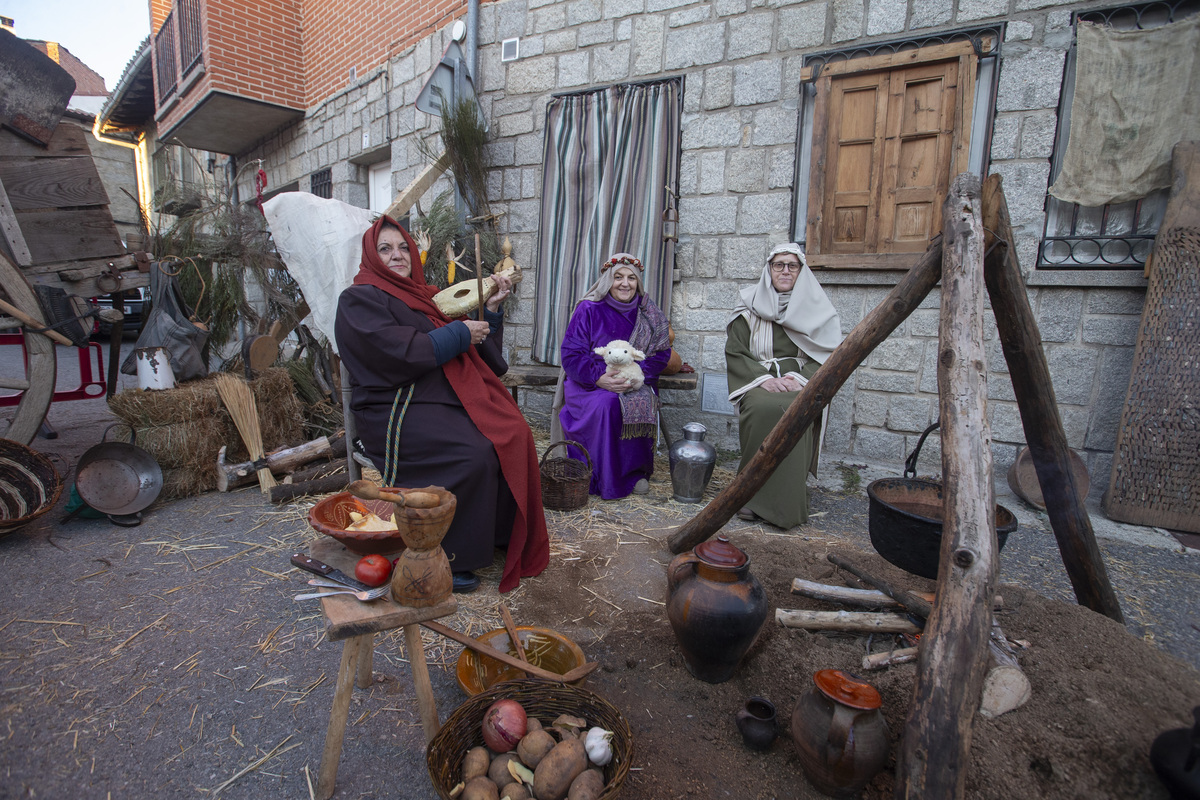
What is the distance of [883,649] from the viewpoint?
2162 mm

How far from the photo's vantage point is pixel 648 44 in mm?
5195

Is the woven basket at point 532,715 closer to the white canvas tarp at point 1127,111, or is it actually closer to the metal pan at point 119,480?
the metal pan at point 119,480

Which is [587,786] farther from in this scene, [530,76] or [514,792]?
[530,76]

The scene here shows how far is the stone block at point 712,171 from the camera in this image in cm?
495

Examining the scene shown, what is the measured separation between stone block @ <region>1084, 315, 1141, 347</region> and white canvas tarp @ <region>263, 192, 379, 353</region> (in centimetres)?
522

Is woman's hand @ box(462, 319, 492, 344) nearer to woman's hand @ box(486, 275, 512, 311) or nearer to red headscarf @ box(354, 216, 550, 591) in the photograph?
red headscarf @ box(354, 216, 550, 591)

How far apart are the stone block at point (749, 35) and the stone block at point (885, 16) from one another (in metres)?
0.75

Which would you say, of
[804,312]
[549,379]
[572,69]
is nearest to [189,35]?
[572,69]

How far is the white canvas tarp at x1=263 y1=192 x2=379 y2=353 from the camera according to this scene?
4199 millimetres

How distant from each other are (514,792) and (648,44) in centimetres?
570

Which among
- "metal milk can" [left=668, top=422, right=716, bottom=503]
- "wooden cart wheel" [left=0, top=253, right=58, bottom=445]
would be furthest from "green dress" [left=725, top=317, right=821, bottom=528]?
"wooden cart wheel" [left=0, top=253, right=58, bottom=445]

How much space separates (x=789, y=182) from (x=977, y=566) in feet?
12.8

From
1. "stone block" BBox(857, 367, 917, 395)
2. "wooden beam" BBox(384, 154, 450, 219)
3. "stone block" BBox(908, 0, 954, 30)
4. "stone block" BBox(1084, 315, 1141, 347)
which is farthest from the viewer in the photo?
"wooden beam" BBox(384, 154, 450, 219)

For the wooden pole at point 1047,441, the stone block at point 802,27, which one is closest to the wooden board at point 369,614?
the wooden pole at point 1047,441
